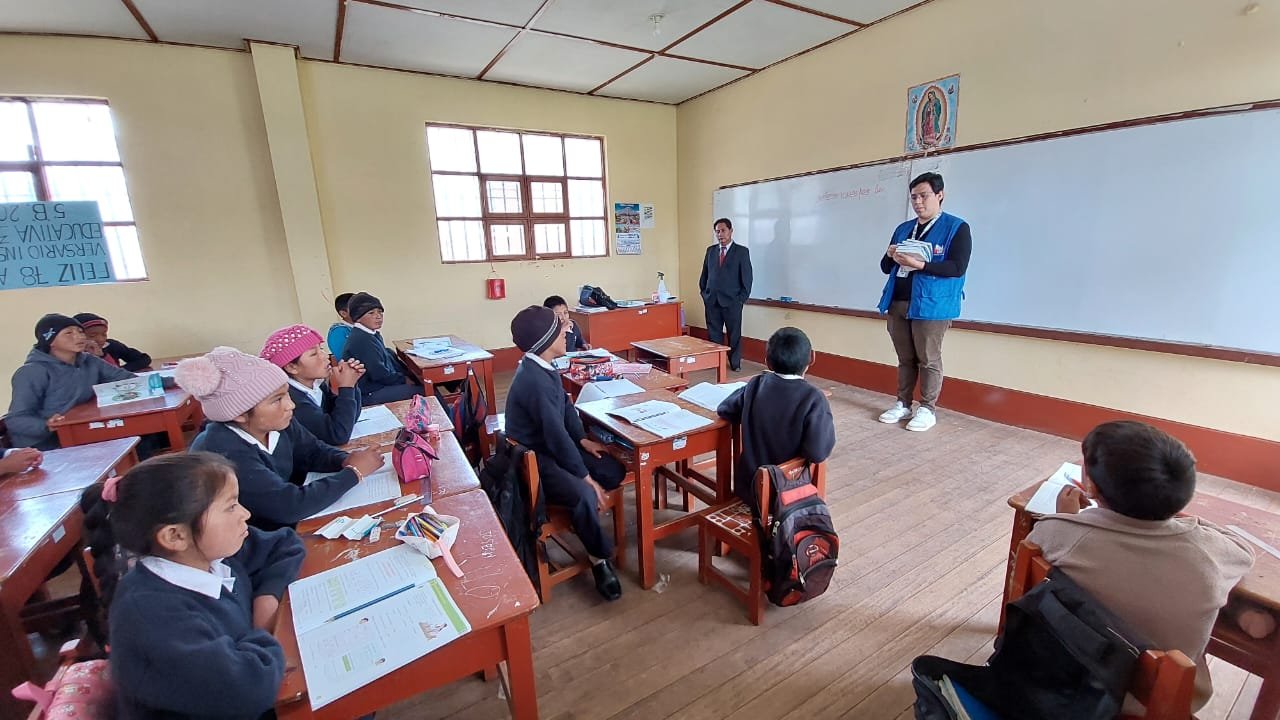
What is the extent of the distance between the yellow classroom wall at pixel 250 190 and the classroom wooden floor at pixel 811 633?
378 cm

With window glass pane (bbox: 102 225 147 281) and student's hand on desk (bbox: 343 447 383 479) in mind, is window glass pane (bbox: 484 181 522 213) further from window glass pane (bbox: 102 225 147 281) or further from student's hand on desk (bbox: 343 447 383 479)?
student's hand on desk (bbox: 343 447 383 479)

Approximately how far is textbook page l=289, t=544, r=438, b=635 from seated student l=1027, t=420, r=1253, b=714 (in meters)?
1.38

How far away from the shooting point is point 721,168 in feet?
19.2

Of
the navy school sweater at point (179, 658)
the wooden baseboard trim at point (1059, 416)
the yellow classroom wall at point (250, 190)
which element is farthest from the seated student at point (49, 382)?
the wooden baseboard trim at point (1059, 416)

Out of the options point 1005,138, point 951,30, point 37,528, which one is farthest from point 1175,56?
point 37,528

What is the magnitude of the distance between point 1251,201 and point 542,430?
141 inches

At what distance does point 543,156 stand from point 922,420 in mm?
4558

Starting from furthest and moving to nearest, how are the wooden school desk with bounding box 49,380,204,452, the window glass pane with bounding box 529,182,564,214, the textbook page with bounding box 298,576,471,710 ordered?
the window glass pane with bounding box 529,182,564,214
the wooden school desk with bounding box 49,380,204,452
the textbook page with bounding box 298,576,471,710

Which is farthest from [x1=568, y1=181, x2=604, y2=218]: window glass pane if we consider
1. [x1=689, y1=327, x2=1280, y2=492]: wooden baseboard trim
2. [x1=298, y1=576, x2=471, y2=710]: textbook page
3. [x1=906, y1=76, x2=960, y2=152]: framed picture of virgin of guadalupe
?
[x1=298, y1=576, x2=471, y2=710]: textbook page

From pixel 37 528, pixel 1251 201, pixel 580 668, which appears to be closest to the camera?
pixel 37 528

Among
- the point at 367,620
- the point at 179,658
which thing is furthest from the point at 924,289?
the point at 179,658

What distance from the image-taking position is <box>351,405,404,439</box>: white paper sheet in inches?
80.2

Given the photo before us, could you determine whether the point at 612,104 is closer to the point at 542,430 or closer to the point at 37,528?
the point at 542,430

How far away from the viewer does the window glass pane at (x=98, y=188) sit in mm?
3939
